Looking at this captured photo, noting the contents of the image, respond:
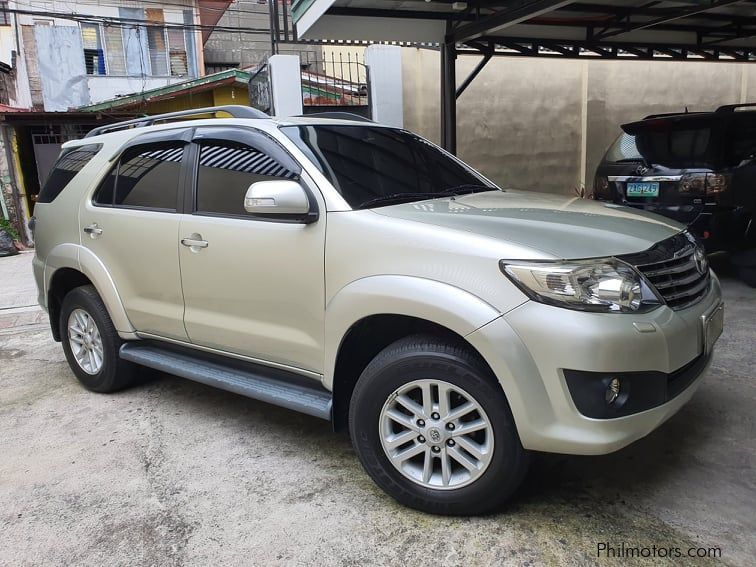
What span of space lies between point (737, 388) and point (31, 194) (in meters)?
13.8

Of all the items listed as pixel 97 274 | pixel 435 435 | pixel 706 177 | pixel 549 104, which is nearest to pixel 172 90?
pixel 549 104

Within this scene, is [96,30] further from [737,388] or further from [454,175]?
[737,388]

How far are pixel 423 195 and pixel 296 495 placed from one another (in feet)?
5.33

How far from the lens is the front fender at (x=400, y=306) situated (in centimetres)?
243

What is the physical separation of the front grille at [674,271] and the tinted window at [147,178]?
8.41ft

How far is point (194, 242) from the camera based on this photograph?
3.44m

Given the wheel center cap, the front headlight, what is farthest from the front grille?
the wheel center cap

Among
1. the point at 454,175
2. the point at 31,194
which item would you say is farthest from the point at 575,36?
the point at 31,194

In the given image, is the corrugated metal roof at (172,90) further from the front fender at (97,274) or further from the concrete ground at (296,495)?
the concrete ground at (296,495)

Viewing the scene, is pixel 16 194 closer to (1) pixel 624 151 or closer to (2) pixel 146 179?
(2) pixel 146 179

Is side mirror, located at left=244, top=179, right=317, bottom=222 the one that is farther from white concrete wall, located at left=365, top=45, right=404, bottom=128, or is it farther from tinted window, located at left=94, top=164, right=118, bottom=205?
white concrete wall, located at left=365, top=45, right=404, bottom=128

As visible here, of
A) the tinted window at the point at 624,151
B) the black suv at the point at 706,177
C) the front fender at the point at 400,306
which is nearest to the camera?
the front fender at the point at 400,306

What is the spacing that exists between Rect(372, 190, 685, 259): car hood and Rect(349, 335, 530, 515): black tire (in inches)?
20.2

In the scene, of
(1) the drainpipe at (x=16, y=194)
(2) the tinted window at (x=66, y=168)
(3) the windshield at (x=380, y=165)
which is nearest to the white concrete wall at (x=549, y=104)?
(2) the tinted window at (x=66, y=168)
